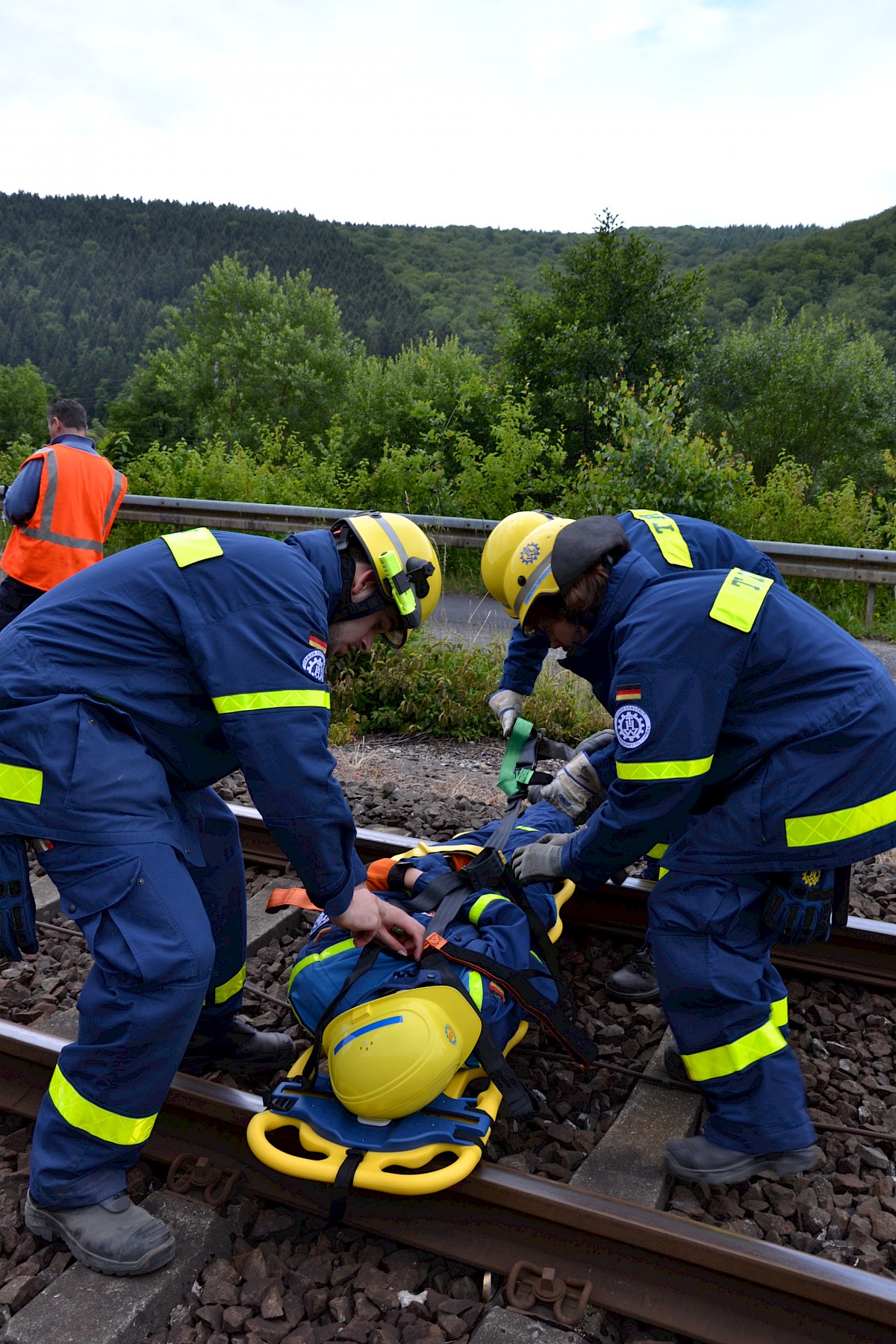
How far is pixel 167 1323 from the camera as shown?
244 centimetres

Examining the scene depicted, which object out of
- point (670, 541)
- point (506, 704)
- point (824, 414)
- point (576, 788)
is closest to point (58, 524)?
point (506, 704)

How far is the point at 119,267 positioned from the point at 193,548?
126228 mm

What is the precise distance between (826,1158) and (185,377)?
5485cm

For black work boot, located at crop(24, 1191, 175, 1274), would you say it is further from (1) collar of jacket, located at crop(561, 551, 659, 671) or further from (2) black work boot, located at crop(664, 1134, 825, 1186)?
(1) collar of jacket, located at crop(561, 551, 659, 671)

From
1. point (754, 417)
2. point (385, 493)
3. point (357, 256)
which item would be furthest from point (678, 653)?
point (357, 256)

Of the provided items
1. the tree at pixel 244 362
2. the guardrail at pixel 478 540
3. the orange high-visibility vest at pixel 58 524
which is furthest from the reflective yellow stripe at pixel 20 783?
the tree at pixel 244 362

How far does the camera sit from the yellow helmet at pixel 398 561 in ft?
9.53

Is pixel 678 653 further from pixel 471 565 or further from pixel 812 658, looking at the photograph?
pixel 471 565

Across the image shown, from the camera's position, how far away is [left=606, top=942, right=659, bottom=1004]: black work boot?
3711 millimetres

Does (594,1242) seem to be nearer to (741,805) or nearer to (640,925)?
(741,805)

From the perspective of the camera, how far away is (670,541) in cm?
364

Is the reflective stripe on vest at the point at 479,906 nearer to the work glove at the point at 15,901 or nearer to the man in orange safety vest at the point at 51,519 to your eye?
the work glove at the point at 15,901

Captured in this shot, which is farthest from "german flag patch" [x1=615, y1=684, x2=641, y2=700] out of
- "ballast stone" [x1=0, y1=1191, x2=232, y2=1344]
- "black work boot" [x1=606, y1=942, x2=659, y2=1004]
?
"ballast stone" [x1=0, y1=1191, x2=232, y2=1344]

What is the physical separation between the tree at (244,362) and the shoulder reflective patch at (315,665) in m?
43.8
